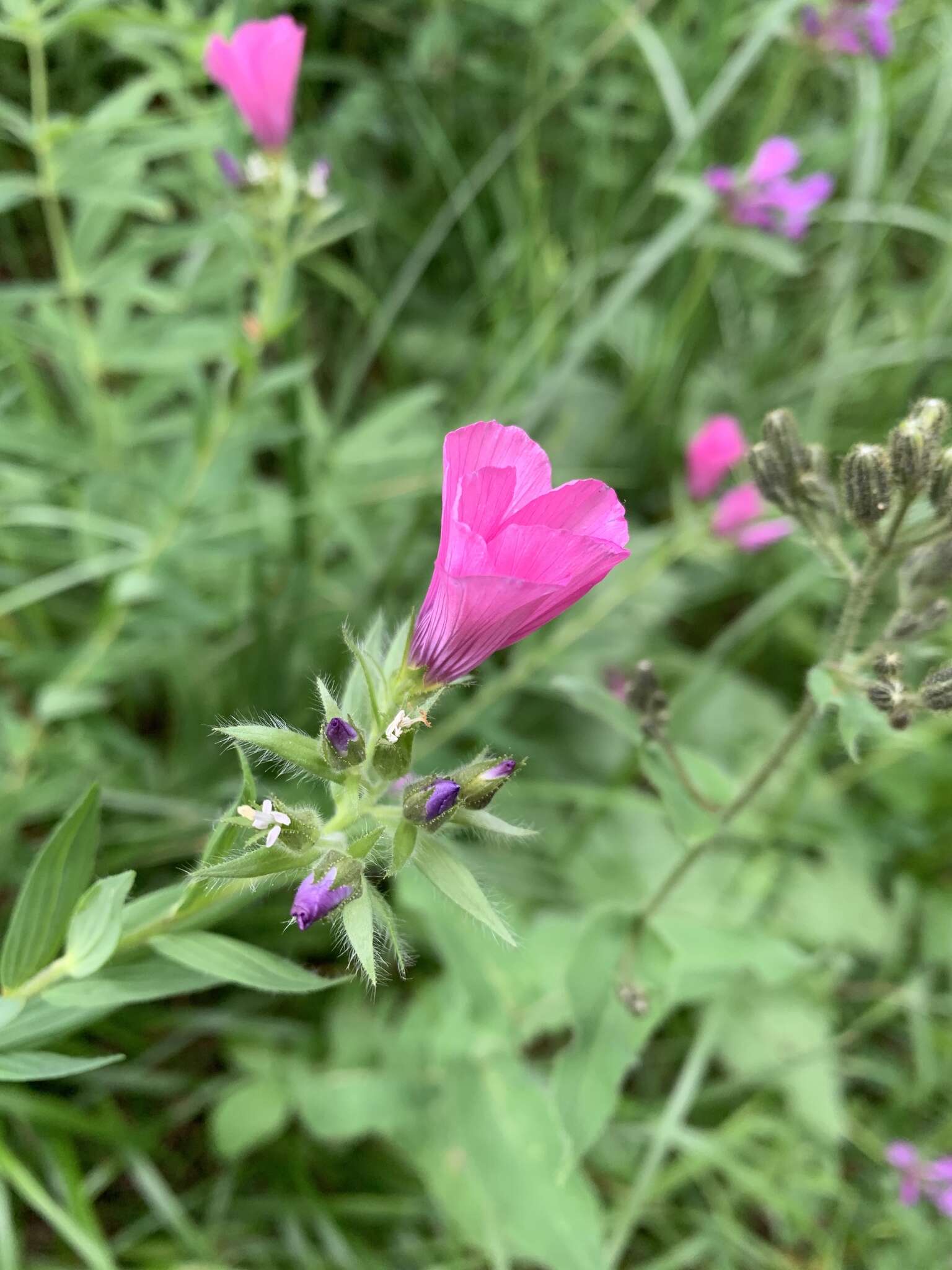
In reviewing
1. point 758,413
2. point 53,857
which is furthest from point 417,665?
point 758,413

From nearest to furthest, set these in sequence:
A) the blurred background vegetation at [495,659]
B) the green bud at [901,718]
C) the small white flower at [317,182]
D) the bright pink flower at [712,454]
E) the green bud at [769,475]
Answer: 1. the green bud at [901,718]
2. the green bud at [769,475]
3. the small white flower at [317,182]
4. the blurred background vegetation at [495,659]
5. the bright pink flower at [712,454]

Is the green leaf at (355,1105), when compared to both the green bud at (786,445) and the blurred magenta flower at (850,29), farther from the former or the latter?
the blurred magenta flower at (850,29)

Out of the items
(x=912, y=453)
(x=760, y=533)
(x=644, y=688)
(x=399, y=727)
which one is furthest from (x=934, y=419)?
(x=760, y=533)

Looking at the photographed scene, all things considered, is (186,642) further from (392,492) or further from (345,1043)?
(345,1043)

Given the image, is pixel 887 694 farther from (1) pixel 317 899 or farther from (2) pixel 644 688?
(1) pixel 317 899

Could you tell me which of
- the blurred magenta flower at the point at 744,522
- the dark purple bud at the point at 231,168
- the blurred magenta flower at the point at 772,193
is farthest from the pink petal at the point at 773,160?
the dark purple bud at the point at 231,168

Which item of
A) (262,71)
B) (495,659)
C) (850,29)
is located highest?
(850,29)

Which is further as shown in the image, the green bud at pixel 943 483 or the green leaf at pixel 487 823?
Result: the green bud at pixel 943 483
